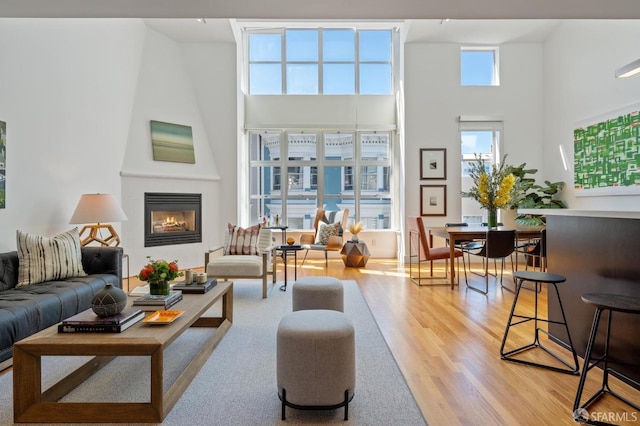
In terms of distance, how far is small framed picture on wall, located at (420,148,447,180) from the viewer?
7066mm

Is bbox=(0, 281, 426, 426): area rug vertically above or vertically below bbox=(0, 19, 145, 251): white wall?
below

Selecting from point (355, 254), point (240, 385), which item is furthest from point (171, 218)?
point (240, 385)

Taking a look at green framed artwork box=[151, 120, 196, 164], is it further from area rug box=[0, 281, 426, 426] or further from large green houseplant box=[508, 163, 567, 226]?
large green houseplant box=[508, 163, 567, 226]

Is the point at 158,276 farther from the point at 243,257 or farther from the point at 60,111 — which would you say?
the point at 60,111

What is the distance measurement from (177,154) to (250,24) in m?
3.31

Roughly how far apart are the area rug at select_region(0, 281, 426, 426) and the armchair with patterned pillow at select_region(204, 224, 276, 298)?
1170mm

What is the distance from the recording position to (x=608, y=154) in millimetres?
5387

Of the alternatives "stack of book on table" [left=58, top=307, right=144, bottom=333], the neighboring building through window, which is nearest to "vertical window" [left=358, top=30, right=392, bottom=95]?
the neighboring building through window

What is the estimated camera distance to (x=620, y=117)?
5176 millimetres

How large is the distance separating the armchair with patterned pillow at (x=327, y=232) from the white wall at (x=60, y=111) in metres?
3.45

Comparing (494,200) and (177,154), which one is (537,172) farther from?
(177,154)

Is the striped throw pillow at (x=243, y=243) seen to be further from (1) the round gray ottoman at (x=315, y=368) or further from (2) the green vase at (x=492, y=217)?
(2) the green vase at (x=492, y=217)

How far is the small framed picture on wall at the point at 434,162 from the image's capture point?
23.2 ft

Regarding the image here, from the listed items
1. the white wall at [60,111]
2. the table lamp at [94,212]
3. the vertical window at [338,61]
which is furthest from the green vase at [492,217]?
the white wall at [60,111]
